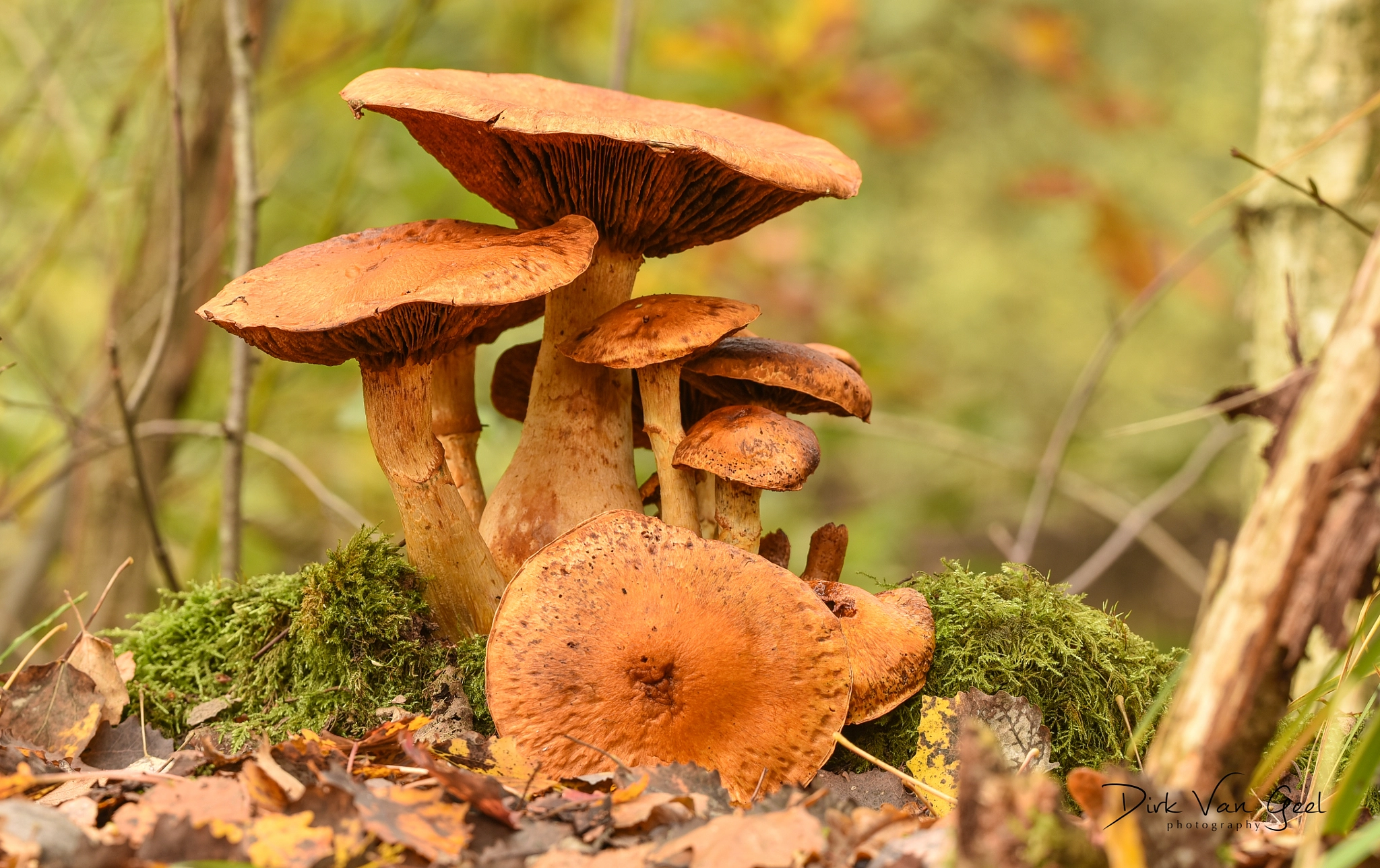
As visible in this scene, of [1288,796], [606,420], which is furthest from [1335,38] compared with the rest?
[606,420]

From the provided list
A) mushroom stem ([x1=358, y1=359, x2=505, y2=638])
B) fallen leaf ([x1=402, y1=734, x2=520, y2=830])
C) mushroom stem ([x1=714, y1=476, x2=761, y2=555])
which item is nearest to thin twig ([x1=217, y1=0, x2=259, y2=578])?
mushroom stem ([x1=358, y1=359, x2=505, y2=638])

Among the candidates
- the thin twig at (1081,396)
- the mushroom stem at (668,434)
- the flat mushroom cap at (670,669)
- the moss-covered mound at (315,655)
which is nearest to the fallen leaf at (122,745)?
A: the moss-covered mound at (315,655)

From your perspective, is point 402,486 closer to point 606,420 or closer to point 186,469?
point 606,420

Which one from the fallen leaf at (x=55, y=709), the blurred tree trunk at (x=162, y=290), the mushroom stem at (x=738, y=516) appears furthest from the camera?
the blurred tree trunk at (x=162, y=290)

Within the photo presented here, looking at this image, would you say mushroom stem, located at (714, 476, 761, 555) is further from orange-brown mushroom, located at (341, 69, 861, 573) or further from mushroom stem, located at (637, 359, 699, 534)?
orange-brown mushroom, located at (341, 69, 861, 573)

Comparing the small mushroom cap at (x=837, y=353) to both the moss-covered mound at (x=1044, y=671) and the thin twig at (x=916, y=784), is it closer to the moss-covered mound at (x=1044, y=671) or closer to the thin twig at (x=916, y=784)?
the moss-covered mound at (x=1044, y=671)

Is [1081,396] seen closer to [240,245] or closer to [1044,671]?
[1044,671]
